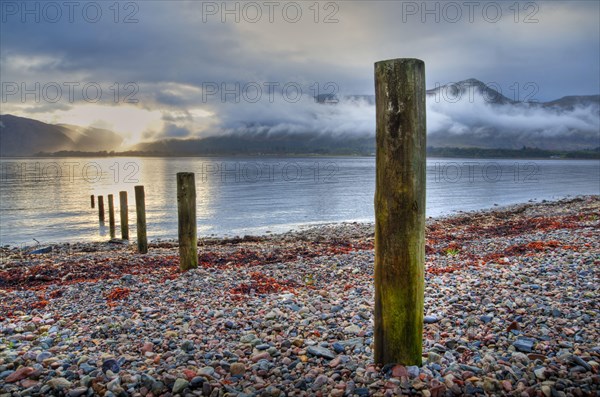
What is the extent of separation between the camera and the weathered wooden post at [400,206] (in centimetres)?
456

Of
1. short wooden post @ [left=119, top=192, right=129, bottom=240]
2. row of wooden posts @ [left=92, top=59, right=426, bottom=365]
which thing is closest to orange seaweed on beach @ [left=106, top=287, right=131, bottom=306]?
row of wooden posts @ [left=92, top=59, right=426, bottom=365]

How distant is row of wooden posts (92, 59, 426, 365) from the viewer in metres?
4.56

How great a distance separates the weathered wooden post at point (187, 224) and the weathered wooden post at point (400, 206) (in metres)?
8.34

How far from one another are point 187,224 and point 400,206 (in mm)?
8878

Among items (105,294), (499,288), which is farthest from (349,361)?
(105,294)

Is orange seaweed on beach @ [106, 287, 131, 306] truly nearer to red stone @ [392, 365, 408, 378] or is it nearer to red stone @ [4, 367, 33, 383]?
red stone @ [4, 367, 33, 383]

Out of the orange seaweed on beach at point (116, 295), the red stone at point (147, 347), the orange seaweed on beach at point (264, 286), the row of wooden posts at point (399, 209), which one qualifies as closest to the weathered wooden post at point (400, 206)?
the row of wooden posts at point (399, 209)

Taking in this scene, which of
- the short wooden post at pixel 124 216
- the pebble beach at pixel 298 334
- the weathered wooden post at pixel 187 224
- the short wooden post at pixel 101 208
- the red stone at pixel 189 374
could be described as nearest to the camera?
the pebble beach at pixel 298 334

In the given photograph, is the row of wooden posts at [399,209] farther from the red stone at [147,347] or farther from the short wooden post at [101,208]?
the short wooden post at [101,208]

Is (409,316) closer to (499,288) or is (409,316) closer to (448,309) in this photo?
(448,309)

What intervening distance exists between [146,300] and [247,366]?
4230 mm

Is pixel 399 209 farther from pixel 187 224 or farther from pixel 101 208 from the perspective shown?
pixel 101 208

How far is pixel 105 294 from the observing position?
9.36 metres

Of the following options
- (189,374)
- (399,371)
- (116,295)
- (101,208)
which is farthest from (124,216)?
(399,371)
